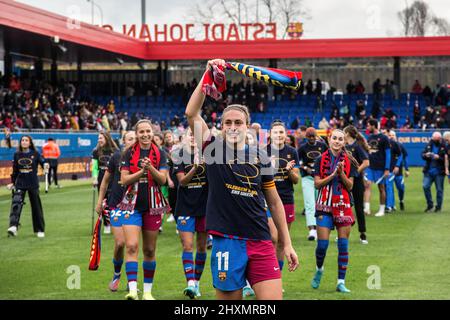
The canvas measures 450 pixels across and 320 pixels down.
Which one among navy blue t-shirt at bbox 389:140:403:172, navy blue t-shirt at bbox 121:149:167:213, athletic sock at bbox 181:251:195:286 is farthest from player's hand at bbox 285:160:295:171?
navy blue t-shirt at bbox 389:140:403:172

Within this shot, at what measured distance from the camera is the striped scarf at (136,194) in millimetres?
10398

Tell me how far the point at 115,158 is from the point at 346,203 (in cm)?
300

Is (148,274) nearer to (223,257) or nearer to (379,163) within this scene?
(223,257)

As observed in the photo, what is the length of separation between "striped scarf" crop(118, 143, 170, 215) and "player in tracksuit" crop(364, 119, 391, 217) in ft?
39.4

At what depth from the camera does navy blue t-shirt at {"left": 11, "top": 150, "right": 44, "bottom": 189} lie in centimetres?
1772

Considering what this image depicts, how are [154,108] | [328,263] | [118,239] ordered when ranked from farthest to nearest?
[154,108], [328,263], [118,239]

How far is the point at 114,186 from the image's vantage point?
1115cm

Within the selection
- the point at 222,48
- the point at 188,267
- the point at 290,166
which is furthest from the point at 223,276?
the point at 222,48

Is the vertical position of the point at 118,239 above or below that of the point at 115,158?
below

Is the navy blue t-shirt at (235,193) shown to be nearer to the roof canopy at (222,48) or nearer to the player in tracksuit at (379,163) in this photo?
the player in tracksuit at (379,163)

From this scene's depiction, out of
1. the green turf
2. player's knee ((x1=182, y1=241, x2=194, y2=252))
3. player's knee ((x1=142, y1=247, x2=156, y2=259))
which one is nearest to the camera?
player's knee ((x1=142, y1=247, x2=156, y2=259))

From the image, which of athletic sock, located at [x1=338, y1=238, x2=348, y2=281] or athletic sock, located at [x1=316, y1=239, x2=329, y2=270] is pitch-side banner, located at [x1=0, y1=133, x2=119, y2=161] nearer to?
athletic sock, located at [x1=316, y1=239, x2=329, y2=270]
